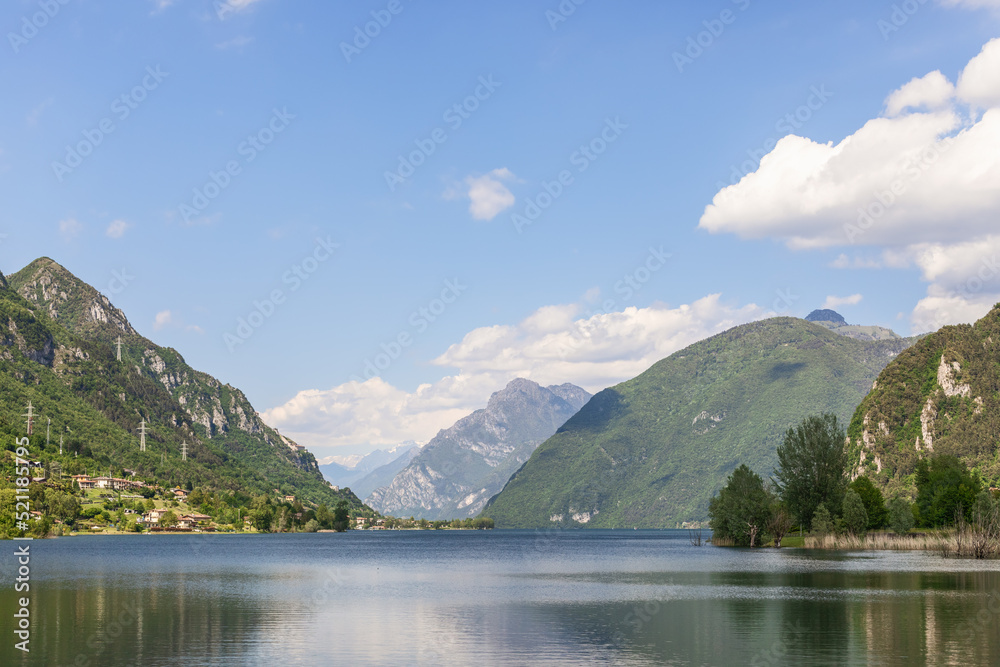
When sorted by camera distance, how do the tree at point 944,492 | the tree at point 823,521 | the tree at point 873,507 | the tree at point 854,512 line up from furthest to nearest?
1. the tree at point 873,507
2. the tree at point 944,492
3. the tree at point 823,521
4. the tree at point 854,512

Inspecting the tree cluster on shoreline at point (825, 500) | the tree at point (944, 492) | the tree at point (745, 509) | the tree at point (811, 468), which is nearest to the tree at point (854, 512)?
the tree cluster on shoreline at point (825, 500)

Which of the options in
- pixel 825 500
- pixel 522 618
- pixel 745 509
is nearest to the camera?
pixel 522 618

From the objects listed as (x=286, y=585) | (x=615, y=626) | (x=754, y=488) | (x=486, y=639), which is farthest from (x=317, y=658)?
(x=754, y=488)

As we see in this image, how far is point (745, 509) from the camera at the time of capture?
159 m

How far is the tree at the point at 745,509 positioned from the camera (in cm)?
15812

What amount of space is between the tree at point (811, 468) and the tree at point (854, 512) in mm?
11998

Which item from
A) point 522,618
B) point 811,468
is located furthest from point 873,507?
point 522,618

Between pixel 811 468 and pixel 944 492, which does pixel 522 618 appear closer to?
pixel 811 468

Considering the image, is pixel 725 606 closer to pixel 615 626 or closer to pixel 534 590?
pixel 615 626

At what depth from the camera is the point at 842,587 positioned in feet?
235

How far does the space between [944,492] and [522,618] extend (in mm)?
125654

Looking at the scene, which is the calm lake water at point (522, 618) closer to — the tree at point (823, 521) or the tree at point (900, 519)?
the tree at point (823, 521)

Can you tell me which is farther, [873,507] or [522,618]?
[873,507]

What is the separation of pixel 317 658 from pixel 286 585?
48.3 m
